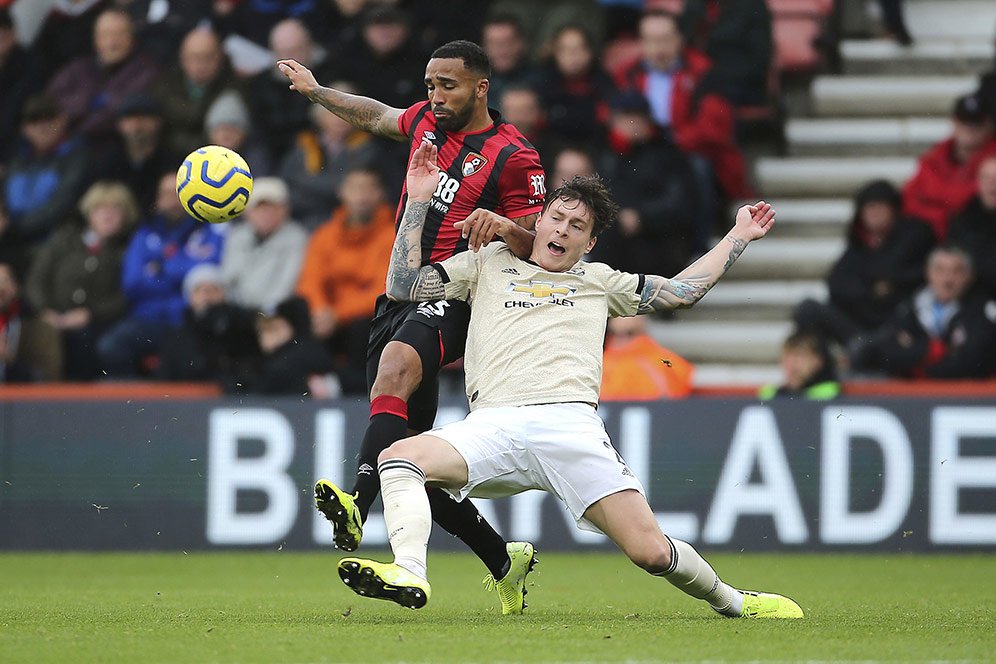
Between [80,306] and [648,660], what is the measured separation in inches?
349

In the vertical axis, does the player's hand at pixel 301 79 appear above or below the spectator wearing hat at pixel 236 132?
below

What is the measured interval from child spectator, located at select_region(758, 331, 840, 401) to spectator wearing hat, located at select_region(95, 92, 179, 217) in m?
5.60

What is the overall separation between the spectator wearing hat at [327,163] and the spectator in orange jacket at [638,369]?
241 cm

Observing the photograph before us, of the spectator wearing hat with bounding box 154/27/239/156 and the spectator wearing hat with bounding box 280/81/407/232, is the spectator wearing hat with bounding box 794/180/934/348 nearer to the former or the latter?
the spectator wearing hat with bounding box 280/81/407/232

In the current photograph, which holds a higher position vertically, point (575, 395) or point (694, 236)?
point (694, 236)

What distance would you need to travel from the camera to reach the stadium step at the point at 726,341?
1372 cm

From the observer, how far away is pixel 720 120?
13.7 m

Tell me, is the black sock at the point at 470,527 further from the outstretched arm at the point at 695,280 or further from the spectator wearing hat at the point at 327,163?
the spectator wearing hat at the point at 327,163

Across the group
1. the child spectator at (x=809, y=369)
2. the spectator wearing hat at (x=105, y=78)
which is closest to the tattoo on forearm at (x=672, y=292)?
the child spectator at (x=809, y=369)

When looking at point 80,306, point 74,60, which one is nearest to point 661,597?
point 80,306

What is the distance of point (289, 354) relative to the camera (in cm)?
1238

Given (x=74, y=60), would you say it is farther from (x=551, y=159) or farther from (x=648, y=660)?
(x=648, y=660)

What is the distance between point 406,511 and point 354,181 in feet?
22.1

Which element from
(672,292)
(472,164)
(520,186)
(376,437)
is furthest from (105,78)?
(672,292)
